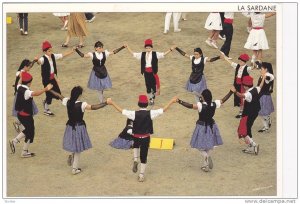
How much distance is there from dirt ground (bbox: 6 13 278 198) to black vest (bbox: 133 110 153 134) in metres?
1.00

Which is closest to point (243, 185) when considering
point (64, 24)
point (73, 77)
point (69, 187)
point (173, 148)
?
point (173, 148)

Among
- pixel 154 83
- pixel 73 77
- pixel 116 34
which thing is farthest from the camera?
pixel 116 34

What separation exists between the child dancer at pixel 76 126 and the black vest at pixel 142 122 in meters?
0.66

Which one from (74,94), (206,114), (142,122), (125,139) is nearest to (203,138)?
(206,114)

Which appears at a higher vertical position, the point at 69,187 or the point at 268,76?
the point at 268,76

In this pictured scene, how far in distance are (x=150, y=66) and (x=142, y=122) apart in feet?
10.9

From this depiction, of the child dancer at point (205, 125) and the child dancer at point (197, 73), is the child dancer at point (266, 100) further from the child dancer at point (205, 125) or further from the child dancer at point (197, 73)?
the child dancer at point (205, 125)

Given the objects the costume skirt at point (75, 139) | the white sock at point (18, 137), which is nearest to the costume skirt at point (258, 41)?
the costume skirt at point (75, 139)

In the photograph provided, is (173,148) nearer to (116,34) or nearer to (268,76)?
(268,76)

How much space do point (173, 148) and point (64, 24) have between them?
8095 millimetres

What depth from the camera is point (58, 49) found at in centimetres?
1841

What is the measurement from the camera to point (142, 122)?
11.6 m

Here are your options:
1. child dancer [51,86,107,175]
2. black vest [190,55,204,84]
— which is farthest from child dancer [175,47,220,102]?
child dancer [51,86,107,175]

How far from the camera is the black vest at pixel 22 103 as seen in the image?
12469 mm
